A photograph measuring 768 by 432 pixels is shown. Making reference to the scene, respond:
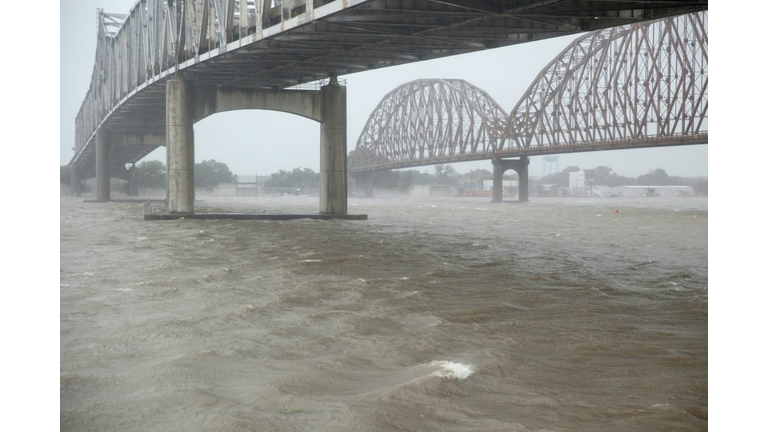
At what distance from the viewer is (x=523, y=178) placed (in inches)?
4437

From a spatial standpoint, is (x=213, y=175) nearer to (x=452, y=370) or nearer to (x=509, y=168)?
(x=509, y=168)

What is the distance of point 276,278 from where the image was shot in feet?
52.0

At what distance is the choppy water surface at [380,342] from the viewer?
Result: 661cm

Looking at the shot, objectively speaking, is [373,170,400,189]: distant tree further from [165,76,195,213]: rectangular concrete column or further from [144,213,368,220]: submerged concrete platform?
[165,76,195,213]: rectangular concrete column

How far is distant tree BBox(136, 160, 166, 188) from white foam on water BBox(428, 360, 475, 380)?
6950 cm

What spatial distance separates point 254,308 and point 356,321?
1.81 metres

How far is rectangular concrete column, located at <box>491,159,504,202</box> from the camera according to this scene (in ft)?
360

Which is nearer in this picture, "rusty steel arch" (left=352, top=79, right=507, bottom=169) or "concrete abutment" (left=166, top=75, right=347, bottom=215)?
"concrete abutment" (left=166, top=75, right=347, bottom=215)

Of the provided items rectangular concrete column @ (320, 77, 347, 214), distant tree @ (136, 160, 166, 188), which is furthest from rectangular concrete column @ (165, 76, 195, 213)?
distant tree @ (136, 160, 166, 188)

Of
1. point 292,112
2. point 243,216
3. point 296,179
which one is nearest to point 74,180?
point 296,179

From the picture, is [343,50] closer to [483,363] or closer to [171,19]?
[171,19]

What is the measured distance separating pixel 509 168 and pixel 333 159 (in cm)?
7819
